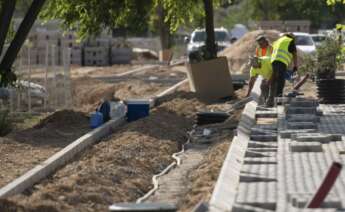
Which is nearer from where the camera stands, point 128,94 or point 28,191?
point 28,191

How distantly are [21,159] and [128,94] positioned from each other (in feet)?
59.0

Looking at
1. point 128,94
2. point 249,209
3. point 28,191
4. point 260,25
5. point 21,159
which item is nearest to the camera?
point 249,209

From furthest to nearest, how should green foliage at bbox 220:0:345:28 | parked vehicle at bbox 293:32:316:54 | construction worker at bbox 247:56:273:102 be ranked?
green foliage at bbox 220:0:345:28 → parked vehicle at bbox 293:32:316:54 → construction worker at bbox 247:56:273:102

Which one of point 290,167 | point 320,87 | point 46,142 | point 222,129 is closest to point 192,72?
point 320,87

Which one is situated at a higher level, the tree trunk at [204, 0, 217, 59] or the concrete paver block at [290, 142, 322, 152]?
the tree trunk at [204, 0, 217, 59]

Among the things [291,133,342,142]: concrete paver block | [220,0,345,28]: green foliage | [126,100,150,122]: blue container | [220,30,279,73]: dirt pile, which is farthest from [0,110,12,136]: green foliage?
[220,0,345,28]: green foliage

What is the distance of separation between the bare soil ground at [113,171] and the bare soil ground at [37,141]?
687mm

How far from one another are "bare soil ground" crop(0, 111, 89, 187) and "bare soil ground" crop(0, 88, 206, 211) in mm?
687

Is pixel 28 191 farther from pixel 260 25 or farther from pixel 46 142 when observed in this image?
pixel 260 25

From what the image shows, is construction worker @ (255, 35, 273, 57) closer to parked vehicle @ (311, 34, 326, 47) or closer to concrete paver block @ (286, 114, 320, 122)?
concrete paver block @ (286, 114, 320, 122)

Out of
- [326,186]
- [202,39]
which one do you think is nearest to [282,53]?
[326,186]

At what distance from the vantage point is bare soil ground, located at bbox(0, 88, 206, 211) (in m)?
12.3

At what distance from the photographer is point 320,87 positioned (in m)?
25.5

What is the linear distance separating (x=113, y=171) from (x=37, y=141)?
4.77 meters
